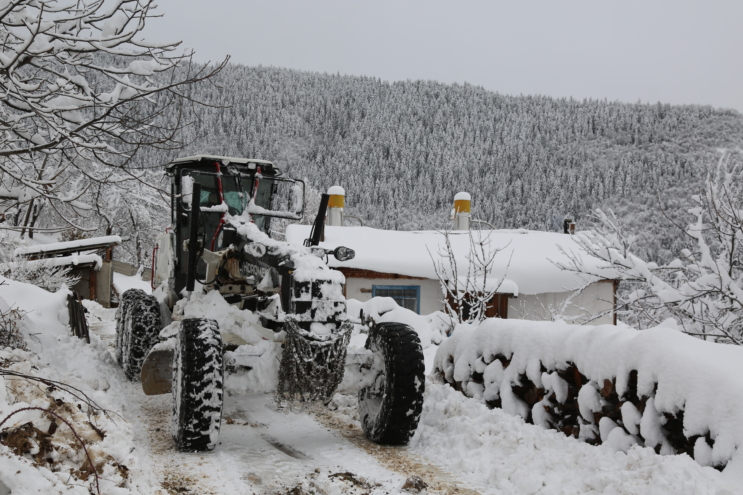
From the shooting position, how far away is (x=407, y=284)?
17.5 m

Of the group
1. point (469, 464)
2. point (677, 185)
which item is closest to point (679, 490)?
point (469, 464)

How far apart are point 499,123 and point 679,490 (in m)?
115

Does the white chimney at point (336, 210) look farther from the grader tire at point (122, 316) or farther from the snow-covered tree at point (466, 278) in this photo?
the grader tire at point (122, 316)

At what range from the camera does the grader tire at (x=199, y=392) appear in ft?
15.4

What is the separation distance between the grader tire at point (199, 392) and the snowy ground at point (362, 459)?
180 millimetres

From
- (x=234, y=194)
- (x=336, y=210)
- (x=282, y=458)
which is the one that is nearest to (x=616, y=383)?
(x=282, y=458)

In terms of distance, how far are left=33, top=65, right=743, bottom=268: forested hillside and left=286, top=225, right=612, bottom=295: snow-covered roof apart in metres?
51.1

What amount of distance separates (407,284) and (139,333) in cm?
1071

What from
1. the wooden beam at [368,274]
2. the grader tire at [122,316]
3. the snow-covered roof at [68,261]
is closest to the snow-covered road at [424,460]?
the grader tire at [122,316]

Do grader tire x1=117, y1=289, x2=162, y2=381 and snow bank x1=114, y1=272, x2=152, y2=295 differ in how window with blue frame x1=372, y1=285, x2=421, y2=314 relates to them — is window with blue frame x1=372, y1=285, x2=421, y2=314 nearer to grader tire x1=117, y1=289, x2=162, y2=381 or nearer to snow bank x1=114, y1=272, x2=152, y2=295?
grader tire x1=117, y1=289, x2=162, y2=381

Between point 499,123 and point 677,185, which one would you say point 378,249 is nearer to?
point 677,185

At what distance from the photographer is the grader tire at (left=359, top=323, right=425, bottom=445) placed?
5012mm

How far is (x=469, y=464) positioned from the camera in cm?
462

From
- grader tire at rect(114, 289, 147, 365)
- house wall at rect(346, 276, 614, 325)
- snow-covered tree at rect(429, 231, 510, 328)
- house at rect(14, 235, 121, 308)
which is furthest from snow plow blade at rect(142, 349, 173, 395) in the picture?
house at rect(14, 235, 121, 308)
